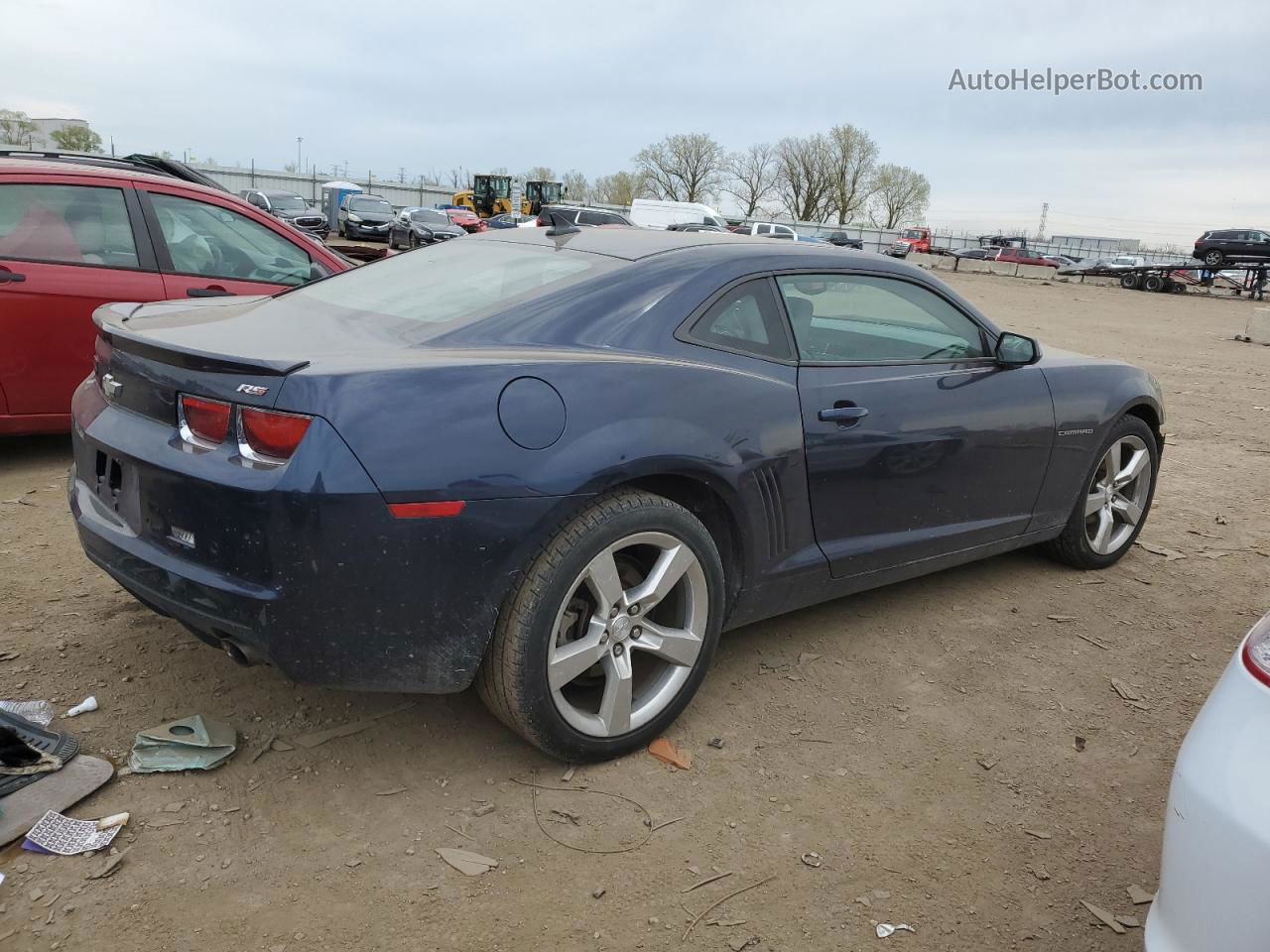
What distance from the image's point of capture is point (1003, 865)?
2551 mm

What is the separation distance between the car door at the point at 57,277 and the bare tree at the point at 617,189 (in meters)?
92.6

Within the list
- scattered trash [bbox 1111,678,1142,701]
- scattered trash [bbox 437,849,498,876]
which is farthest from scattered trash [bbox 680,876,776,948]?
scattered trash [bbox 1111,678,1142,701]

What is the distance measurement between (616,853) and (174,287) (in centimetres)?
421

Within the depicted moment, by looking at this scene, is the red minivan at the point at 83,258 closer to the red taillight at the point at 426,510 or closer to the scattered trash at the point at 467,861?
the red taillight at the point at 426,510

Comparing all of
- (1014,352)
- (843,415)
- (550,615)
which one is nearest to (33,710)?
(550,615)

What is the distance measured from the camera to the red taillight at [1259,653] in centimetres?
167

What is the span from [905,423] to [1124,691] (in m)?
1.27

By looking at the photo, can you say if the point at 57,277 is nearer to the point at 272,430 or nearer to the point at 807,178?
the point at 272,430

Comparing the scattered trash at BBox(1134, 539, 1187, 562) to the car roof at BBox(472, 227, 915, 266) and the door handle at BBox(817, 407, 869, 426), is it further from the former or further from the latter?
the door handle at BBox(817, 407, 869, 426)

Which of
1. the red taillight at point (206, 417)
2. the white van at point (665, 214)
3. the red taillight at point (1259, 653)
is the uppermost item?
the white van at point (665, 214)

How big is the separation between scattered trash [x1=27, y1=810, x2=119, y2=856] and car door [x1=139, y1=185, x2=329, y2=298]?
3.46 metres

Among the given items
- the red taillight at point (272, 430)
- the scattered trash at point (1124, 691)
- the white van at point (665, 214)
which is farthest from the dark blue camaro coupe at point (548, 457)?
the white van at point (665, 214)

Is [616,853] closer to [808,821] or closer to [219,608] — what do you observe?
[808,821]

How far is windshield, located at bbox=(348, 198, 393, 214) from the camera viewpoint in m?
37.5
